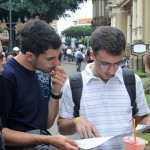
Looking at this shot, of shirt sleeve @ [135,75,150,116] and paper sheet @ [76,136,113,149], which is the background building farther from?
paper sheet @ [76,136,113,149]

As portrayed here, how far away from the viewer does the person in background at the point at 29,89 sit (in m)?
2.53

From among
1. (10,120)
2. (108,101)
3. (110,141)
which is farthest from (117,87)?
(10,120)

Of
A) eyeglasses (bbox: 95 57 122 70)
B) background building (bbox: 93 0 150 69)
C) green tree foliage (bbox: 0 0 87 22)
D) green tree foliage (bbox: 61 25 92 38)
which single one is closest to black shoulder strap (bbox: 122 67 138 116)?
eyeglasses (bbox: 95 57 122 70)

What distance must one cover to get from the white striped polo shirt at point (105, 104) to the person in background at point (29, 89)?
0.18 meters

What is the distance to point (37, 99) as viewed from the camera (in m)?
2.68

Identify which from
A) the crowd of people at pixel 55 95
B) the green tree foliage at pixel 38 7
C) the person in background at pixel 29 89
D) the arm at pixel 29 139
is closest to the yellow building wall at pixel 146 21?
the green tree foliage at pixel 38 7

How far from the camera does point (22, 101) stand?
103 inches

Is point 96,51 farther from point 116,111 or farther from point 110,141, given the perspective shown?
point 110,141

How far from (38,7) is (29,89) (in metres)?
33.0

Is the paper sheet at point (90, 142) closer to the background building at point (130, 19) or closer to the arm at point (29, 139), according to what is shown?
the arm at point (29, 139)

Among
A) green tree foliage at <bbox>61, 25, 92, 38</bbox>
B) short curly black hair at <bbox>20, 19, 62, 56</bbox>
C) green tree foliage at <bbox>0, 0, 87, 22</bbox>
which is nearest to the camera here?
short curly black hair at <bbox>20, 19, 62, 56</bbox>

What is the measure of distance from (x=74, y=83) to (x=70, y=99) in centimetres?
11

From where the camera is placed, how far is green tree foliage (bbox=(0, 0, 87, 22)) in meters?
34.9

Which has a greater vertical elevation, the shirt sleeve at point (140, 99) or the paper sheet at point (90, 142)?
the shirt sleeve at point (140, 99)
